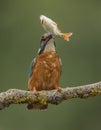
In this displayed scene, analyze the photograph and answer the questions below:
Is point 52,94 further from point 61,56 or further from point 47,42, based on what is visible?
point 61,56

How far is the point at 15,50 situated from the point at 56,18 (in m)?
1.58

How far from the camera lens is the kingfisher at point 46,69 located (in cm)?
1355

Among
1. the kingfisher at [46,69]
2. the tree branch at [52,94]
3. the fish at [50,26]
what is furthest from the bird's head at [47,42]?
the tree branch at [52,94]

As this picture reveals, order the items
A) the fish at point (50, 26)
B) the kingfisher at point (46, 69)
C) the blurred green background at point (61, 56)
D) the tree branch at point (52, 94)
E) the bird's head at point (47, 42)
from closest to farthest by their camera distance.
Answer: the tree branch at point (52, 94) < the fish at point (50, 26) < the bird's head at point (47, 42) < the kingfisher at point (46, 69) < the blurred green background at point (61, 56)

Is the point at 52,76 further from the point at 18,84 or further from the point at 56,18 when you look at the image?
the point at 56,18

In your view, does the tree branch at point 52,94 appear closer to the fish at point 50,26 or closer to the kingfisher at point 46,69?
the fish at point 50,26

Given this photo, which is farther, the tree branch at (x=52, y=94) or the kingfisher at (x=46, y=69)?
the kingfisher at (x=46, y=69)

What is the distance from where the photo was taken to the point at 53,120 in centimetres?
2662

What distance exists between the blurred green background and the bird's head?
973cm

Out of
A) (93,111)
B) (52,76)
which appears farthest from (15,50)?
(52,76)

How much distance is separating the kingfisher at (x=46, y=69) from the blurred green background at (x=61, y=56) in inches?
378
